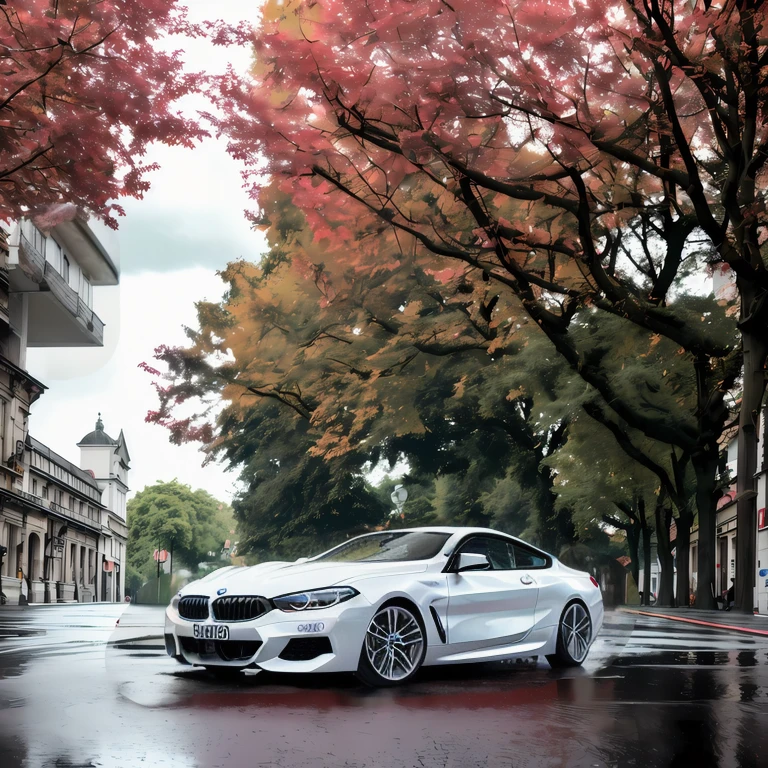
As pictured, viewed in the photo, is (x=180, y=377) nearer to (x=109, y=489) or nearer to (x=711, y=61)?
A: (x=711, y=61)

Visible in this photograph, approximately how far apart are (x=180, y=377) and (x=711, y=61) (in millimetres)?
16961

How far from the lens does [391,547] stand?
10.3 metres

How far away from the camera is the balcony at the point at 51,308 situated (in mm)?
51688

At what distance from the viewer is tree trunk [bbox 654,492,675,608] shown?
3916 cm

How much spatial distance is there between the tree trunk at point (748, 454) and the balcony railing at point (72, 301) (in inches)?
1508

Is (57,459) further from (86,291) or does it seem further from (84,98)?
(84,98)

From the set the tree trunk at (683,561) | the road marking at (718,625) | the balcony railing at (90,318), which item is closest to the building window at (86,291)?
the balcony railing at (90,318)

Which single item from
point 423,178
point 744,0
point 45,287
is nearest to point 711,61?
point 744,0

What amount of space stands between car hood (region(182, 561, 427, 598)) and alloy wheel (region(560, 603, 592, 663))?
2003 millimetres

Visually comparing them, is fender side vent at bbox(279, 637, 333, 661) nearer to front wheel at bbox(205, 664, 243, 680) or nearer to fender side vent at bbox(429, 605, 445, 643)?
front wheel at bbox(205, 664, 243, 680)

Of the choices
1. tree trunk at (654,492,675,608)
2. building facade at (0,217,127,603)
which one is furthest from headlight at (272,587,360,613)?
building facade at (0,217,127,603)

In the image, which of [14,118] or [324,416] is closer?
[14,118]

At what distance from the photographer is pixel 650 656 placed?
12.6 meters

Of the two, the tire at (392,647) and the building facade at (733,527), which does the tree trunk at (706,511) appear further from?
the tire at (392,647)
